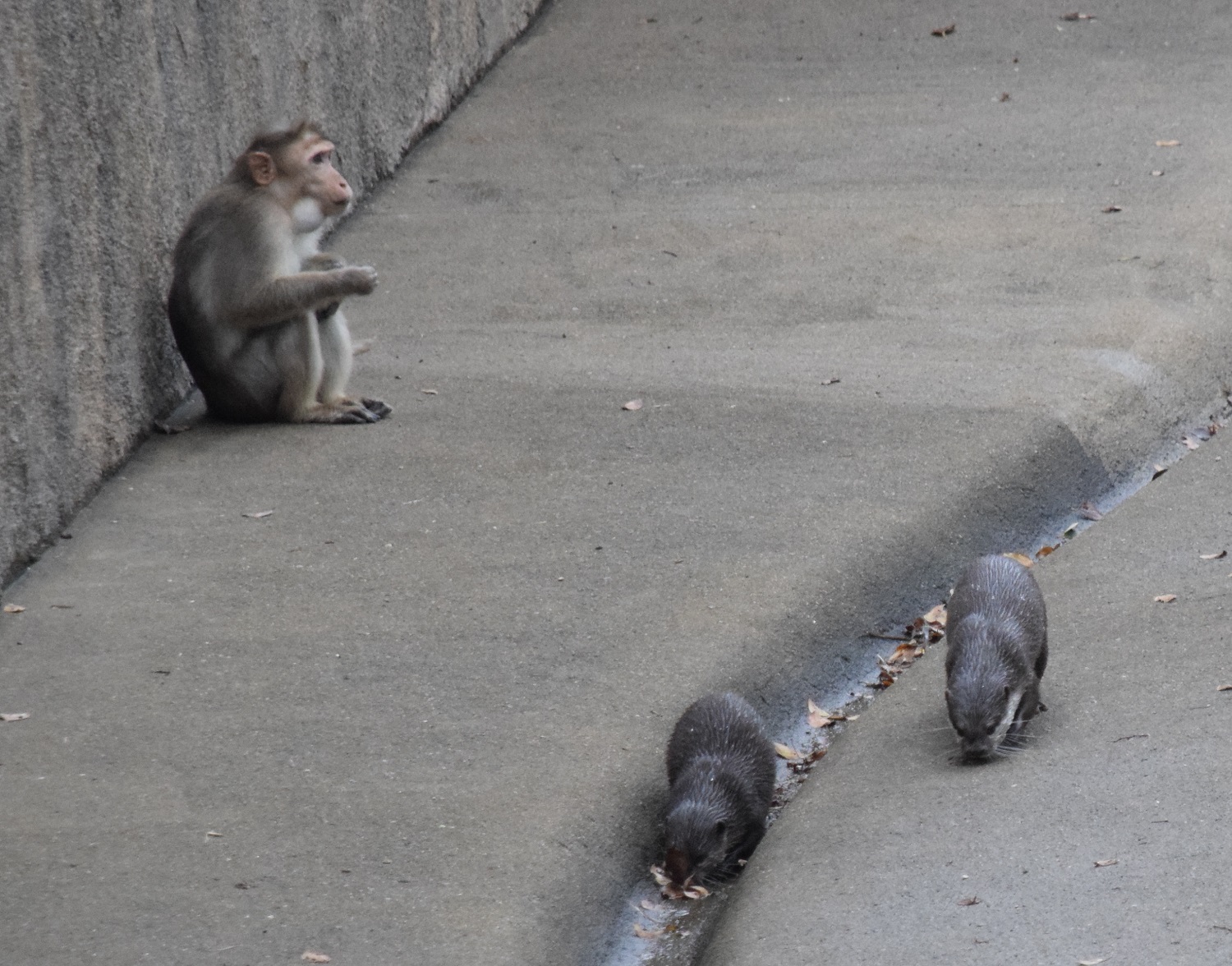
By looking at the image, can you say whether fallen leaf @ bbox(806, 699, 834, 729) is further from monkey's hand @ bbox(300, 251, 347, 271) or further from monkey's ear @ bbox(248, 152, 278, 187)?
monkey's ear @ bbox(248, 152, 278, 187)

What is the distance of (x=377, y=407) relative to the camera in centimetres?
839

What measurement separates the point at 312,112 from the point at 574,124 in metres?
2.42

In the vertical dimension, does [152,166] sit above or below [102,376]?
above

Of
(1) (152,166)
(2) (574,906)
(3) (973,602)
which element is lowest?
(2) (574,906)

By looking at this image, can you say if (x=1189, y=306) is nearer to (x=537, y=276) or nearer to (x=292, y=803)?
(x=537, y=276)

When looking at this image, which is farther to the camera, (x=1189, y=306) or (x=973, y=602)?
(x=1189, y=306)

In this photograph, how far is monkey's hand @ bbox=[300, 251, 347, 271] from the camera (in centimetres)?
823

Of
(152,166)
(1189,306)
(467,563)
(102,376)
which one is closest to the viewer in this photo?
(467,563)

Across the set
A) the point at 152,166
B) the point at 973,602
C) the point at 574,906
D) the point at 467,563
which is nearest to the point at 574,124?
the point at 152,166

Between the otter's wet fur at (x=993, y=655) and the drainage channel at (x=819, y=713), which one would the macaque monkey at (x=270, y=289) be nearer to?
the drainage channel at (x=819, y=713)

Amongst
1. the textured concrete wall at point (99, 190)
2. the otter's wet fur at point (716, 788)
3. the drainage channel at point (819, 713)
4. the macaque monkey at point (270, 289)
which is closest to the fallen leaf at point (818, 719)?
the drainage channel at point (819, 713)

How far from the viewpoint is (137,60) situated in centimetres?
823

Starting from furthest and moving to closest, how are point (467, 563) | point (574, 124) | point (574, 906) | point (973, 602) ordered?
1. point (574, 124)
2. point (467, 563)
3. point (973, 602)
4. point (574, 906)

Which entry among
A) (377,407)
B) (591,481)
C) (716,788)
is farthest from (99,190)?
(716,788)
